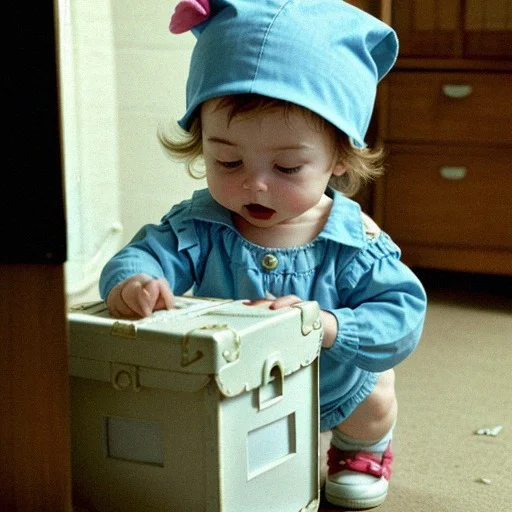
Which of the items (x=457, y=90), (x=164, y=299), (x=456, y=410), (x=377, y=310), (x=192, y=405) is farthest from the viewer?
(x=457, y=90)

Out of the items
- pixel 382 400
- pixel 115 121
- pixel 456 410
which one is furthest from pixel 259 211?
pixel 115 121

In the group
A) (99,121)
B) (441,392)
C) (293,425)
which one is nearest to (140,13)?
(99,121)

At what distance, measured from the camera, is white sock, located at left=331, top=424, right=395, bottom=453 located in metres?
1.21

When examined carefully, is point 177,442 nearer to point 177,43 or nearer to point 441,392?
point 441,392

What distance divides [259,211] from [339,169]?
12 centimetres

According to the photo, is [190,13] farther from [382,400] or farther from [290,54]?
[382,400]

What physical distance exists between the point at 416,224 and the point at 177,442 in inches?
53.0

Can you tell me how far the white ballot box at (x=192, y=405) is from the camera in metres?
0.90

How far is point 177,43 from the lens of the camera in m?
1.77

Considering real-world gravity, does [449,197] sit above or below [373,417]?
above

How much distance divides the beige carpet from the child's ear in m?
0.38

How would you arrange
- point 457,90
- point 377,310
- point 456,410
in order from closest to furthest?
point 377,310 < point 456,410 < point 457,90

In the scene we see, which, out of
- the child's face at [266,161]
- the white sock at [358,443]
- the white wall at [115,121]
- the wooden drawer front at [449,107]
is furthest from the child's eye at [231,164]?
the wooden drawer front at [449,107]

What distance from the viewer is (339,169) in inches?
46.9
